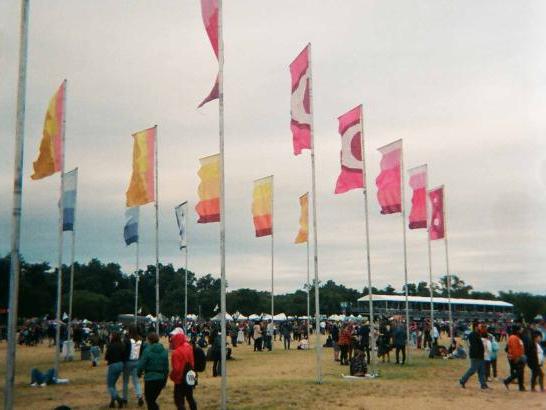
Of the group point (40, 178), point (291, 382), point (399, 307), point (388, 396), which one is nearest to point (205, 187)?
point (40, 178)

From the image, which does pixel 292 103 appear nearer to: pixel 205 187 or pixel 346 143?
pixel 346 143

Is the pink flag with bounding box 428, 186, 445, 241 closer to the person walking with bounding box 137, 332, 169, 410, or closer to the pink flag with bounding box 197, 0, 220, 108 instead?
the pink flag with bounding box 197, 0, 220, 108

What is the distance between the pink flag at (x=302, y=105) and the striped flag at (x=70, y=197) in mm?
11078

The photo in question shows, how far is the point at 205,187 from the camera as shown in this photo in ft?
68.1

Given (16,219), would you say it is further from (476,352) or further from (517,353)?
(517,353)

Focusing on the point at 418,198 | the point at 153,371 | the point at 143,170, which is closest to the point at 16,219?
the point at 153,371

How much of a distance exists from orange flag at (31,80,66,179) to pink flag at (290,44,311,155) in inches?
314

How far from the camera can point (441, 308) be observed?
84.1m

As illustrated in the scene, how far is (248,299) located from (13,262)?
109085mm

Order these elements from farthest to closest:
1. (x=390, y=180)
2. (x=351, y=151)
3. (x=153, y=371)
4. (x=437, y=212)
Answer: (x=437, y=212) → (x=390, y=180) → (x=351, y=151) → (x=153, y=371)

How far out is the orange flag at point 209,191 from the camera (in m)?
20.0

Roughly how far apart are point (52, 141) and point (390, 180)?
12.2 meters

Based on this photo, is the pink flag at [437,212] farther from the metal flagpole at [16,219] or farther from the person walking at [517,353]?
the metal flagpole at [16,219]

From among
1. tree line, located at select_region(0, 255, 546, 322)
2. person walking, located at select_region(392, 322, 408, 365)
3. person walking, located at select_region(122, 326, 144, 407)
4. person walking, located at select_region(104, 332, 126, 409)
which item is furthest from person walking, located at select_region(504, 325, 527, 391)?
tree line, located at select_region(0, 255, 546, 322)
